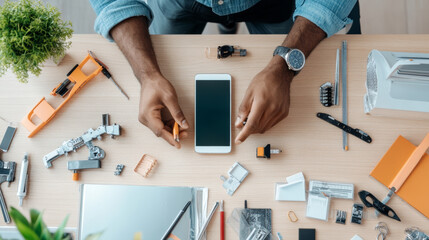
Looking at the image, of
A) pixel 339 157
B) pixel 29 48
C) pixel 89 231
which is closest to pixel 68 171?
pixel 89 231

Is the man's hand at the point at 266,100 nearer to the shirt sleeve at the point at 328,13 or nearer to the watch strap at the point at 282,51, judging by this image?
the watch strap at the point at 282,51

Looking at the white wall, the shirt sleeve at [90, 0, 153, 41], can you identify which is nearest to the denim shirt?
the shirt sleeve at [90, 0, 153, 41]

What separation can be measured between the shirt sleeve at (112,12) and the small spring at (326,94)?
0.59 meters

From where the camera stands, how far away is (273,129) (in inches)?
35.1

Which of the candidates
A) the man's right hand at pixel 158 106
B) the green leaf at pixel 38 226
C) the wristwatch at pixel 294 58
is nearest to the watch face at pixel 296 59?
the wristwatch at pixel 294 58

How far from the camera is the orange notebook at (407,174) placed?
0.83 metres

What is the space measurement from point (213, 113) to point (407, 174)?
21.9 inches

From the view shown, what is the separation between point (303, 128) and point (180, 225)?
44 cm

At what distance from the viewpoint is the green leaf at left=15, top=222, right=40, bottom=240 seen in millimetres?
444

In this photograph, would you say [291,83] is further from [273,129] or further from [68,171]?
[68,171]

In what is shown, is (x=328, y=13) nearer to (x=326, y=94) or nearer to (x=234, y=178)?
(x=326, y=94)

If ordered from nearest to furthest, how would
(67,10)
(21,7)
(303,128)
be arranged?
(21,7) → (303,128) → (67,10)

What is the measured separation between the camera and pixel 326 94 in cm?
88

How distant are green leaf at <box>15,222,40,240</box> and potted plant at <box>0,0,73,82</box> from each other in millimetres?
509
